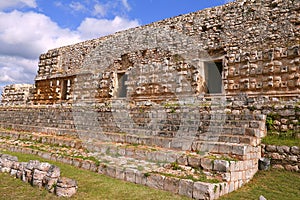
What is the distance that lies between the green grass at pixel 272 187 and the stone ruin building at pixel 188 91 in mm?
201

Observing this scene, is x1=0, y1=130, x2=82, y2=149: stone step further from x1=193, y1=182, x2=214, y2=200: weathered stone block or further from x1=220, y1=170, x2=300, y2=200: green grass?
x1=220, y1=170, x2=300, y2=200: green grass

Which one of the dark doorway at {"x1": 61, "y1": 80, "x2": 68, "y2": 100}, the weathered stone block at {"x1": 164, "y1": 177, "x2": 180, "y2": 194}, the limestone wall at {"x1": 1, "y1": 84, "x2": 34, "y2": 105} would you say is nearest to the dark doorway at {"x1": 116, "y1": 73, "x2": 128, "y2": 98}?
the dark doorway at {"x1": 61, "y1": 80, "x2": 68, "y2": 100}

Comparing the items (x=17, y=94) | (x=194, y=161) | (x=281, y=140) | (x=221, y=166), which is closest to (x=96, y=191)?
(x=194, y=161)

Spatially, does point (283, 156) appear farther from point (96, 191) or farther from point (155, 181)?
point (96, 191)

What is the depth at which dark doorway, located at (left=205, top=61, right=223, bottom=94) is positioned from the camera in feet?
43.4

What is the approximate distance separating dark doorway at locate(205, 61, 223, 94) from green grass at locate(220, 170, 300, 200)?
23.6ft

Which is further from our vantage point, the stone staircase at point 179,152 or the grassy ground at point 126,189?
the stone staircase at point 179,152

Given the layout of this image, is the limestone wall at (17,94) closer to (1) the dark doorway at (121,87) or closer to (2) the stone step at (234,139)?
(1) the dark doorway at (121,87)

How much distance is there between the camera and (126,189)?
5.21 meters

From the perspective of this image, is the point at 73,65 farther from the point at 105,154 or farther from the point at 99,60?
the point at 105,154

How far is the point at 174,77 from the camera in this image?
13.3 meters

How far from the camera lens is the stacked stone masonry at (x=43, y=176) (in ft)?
15.9

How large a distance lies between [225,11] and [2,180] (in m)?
11.3

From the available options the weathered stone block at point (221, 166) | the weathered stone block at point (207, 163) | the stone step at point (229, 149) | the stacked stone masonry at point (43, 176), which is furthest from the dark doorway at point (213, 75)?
the stacked stone masonry at point (43, 176)
